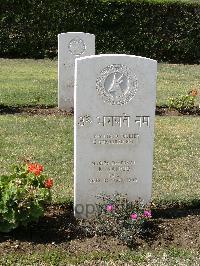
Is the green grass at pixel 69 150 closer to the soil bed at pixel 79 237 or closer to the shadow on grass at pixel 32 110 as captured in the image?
the shadow on grass at pixel 32 110

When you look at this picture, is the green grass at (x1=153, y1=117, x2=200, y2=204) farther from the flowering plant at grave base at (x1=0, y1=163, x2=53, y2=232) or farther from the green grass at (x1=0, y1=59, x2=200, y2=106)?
the green grass at (x1=0, y1=59, x2=200, y2=106)

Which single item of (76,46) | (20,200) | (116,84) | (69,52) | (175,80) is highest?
(76,46)

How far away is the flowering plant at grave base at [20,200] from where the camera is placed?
4.84m

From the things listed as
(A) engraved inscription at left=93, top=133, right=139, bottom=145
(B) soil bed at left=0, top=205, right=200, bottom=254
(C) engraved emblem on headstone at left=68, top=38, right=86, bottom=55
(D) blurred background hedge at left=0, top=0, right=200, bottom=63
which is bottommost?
(B) soil bed at left=0, top=205, right=200, bottom=254

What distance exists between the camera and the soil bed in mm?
4930

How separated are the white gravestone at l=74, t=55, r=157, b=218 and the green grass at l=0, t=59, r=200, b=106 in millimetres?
6233

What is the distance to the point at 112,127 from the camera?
5262 mm

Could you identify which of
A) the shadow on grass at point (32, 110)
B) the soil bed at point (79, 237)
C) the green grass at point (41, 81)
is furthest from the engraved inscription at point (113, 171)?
the green grass at point (41, 81)

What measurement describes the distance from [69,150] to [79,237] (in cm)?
317

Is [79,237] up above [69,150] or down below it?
below

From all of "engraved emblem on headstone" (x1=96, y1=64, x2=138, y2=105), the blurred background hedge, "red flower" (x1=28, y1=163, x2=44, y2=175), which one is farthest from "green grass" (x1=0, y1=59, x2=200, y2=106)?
"engraved emblem on headstone" (x1=96, y1=64, x2=138, y2=105)

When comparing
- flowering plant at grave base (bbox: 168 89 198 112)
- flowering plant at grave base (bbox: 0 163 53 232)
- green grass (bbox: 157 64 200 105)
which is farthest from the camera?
green grass (bbox: 157 64 200 105)

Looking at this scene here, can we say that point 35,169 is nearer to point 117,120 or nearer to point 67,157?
point 117,120

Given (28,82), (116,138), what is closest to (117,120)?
(116,138)
